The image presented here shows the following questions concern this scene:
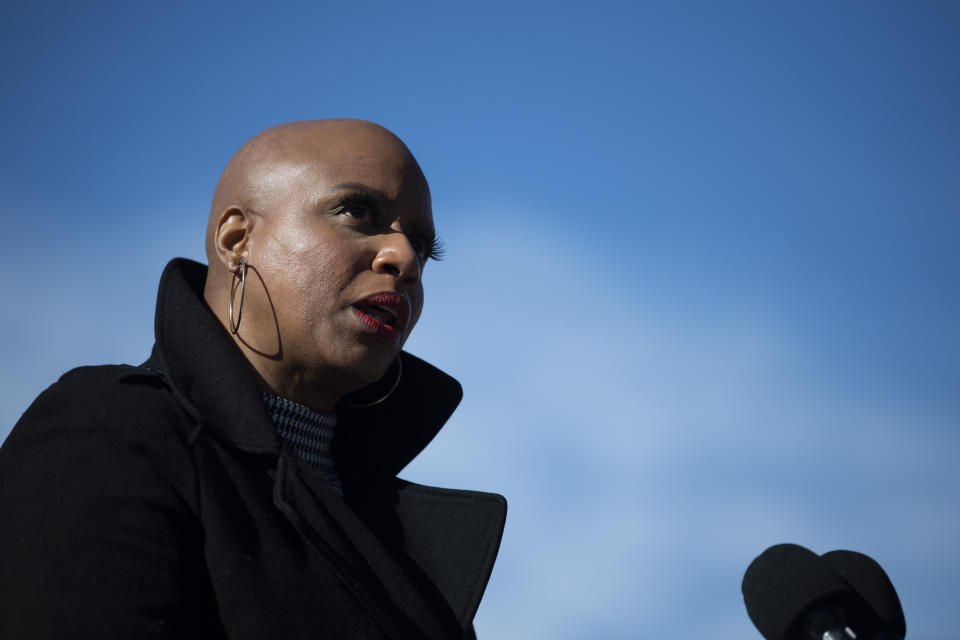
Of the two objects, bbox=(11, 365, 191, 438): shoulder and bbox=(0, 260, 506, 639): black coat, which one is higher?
bbox=(11, 365, 191, 438): shoulder

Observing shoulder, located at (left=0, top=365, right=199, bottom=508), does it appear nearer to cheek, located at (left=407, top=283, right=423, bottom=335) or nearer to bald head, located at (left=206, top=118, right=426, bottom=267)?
bald head, located at (left=206, top=118, right=426, bottom=267)

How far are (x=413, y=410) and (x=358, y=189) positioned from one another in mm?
1809

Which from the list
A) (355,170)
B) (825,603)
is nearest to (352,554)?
(355,170)

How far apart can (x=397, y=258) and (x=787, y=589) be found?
8.10 feet

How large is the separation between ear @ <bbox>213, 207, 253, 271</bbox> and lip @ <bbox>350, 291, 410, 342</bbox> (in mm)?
672

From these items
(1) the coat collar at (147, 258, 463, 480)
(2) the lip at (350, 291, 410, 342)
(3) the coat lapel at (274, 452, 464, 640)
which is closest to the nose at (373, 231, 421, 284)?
(2) the lip at (350, 291, 410, 342)

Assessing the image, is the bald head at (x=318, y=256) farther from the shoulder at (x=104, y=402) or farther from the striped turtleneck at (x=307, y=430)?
the shoulder at (x=104, y=402)

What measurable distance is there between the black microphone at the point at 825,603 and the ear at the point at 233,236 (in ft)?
9.83

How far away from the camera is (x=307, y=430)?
4883 millimetres

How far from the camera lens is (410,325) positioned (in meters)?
5.00

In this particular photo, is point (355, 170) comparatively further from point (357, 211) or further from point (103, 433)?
point (103, 433)

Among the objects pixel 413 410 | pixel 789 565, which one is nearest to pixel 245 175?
pixel 413 410

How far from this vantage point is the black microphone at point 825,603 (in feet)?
9.93

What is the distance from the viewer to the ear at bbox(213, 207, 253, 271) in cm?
474
